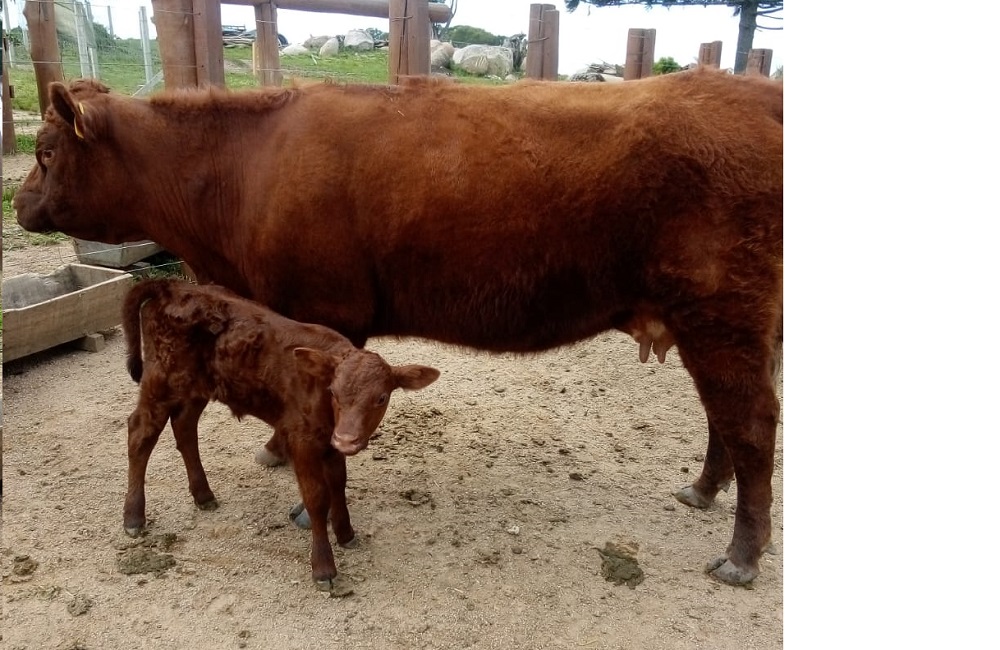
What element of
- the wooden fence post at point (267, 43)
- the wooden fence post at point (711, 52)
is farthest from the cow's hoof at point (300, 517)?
the wooden fence post at point (711, 52)

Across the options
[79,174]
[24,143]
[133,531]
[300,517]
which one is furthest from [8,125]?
[300,517]

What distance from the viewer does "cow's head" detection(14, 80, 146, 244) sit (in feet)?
10.6

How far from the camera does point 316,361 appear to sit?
104 inches

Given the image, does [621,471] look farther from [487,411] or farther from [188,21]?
[188,21]

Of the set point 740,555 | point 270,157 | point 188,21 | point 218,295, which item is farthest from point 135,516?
point 188,21

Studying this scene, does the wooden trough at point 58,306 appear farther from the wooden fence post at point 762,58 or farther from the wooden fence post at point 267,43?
the wooden fence post at point 762,58

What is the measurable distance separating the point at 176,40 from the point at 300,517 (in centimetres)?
324

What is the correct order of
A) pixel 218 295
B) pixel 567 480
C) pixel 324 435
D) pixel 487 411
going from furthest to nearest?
pixel 487 411 → pixel 567 480 → pixel 218 295 → pixel 324 435

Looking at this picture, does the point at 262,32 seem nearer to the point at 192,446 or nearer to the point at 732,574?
the point at 192,446

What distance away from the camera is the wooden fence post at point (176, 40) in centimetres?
460

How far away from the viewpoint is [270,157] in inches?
125

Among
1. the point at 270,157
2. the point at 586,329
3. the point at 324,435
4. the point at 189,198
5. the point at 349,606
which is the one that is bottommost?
the point at 349,606

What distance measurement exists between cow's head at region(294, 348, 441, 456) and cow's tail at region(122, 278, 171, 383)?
917mm
